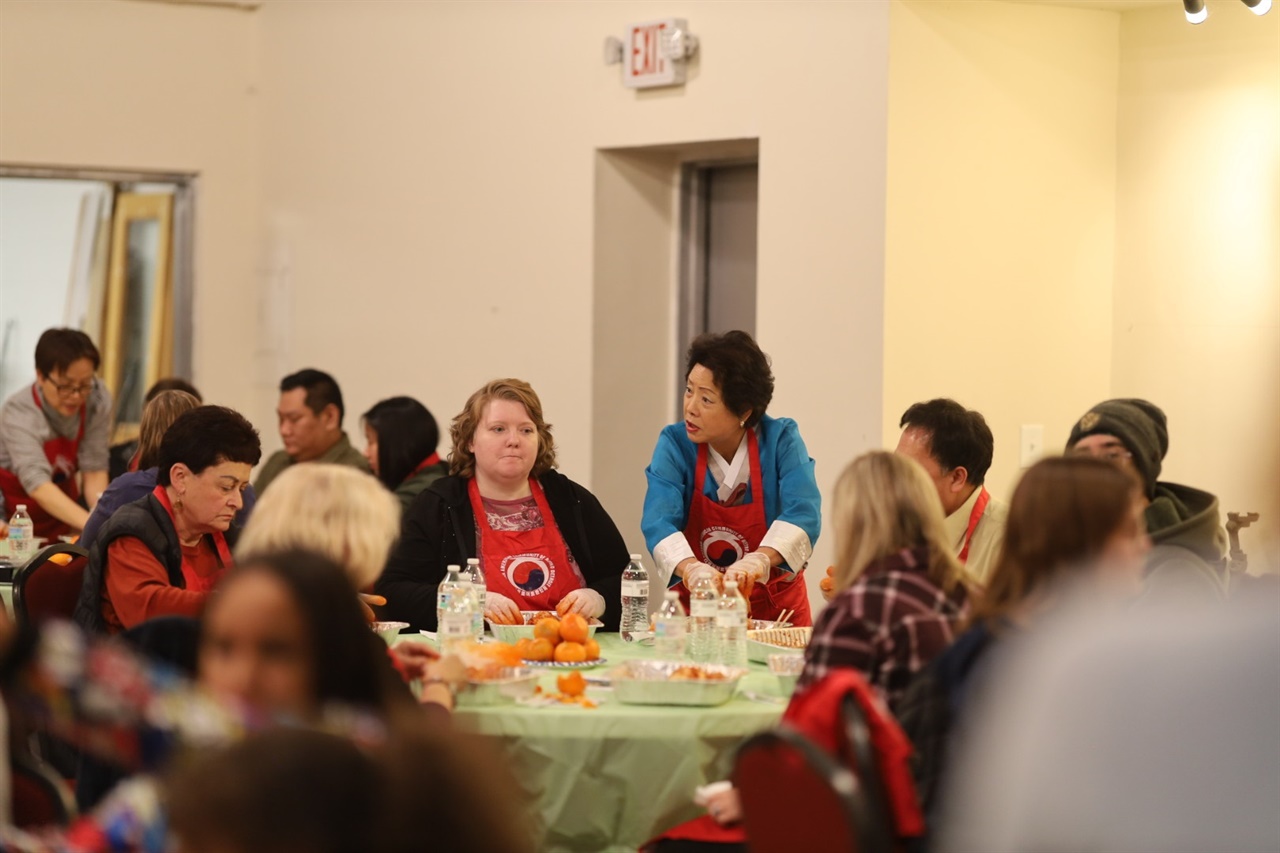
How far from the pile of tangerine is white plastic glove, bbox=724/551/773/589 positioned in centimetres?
66

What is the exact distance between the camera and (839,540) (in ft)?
9.87

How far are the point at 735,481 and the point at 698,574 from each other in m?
0.52

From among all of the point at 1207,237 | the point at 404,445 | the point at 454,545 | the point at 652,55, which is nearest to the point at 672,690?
the point at 454,545

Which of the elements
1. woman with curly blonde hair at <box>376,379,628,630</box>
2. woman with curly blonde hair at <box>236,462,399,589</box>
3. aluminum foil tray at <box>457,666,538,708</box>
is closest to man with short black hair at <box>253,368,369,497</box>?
woman with curly blonde hair at <box>376,379,628,630</box>

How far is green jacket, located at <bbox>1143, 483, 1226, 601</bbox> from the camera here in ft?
10.6

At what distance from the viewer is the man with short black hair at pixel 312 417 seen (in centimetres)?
625

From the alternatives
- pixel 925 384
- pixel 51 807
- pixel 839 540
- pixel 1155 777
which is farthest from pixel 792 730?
pixel 925 384

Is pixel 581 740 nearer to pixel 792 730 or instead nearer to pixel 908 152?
pixel 792 730

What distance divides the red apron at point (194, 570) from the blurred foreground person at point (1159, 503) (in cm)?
209

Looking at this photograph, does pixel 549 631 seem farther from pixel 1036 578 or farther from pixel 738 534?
pixel 1036 578

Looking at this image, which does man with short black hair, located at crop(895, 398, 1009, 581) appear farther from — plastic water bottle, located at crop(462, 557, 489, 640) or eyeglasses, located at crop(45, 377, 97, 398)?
eyeglasses, located at crop(45, 377, 97, 398)

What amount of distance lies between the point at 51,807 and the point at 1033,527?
65.3 inches

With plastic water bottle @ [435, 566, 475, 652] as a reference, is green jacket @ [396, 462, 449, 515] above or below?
above

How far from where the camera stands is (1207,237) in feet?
18.9
